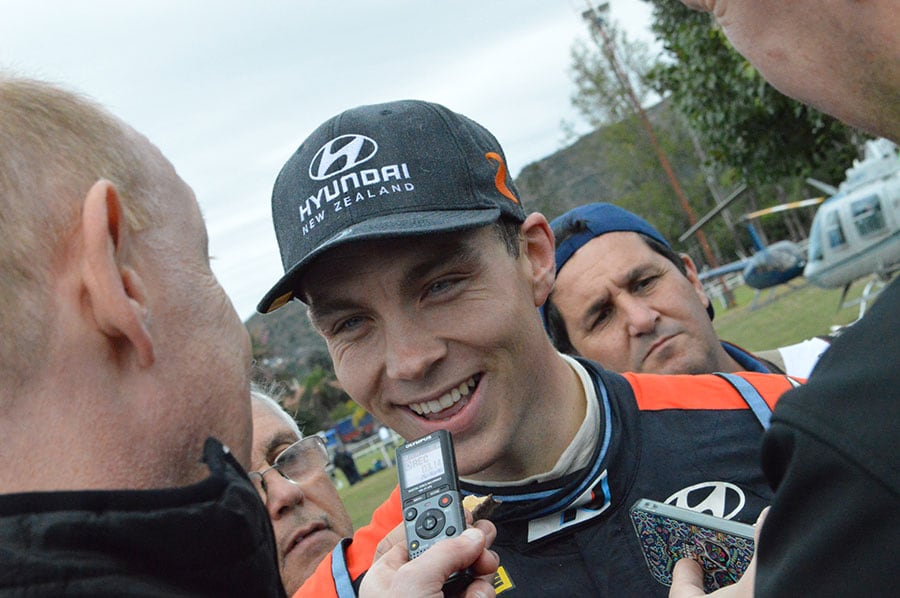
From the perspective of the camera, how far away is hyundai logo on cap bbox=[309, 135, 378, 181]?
217cm

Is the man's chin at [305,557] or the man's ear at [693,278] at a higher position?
the man's ear at [693,278]

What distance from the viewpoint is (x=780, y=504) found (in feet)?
3.31

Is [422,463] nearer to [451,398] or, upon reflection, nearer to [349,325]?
[451,398]

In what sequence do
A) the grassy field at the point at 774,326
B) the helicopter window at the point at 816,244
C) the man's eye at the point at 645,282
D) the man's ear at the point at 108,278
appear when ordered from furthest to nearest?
the helicopter window at the point at 816,244 < the grassy field at the point at 774,326 < the man's eye at the point at 645,282 < the man's ear at the point at 108,278

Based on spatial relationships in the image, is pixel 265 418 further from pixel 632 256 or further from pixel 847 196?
pixel 847 196

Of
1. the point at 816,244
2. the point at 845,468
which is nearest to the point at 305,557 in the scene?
the point at 845,468

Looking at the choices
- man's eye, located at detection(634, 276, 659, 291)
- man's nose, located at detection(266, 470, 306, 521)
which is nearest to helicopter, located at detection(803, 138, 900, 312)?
man's eye, located at detection(634, 276, 659, 291)

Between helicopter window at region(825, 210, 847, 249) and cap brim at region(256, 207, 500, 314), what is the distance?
1884cm

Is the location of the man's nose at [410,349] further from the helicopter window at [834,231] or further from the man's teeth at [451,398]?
the helicopter window at [834,231]

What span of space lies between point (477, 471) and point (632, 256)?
5.71ft

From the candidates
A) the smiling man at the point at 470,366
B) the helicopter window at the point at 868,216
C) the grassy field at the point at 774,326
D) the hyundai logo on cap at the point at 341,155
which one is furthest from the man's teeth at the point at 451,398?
the helicopter window at the point at 868,216

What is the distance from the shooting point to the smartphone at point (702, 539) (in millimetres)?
1664

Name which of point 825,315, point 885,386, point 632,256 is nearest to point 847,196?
point 825,315

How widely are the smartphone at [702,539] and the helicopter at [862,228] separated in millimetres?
17924
